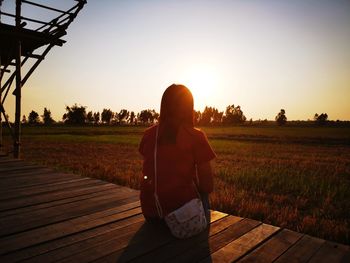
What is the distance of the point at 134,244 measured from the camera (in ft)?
8.15

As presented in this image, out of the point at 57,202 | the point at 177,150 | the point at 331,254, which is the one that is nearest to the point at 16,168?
the point at 57,202

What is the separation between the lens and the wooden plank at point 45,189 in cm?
394

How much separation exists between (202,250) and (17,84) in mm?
7102

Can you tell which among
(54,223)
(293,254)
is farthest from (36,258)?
(293,254)

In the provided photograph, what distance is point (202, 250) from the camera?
2.41m

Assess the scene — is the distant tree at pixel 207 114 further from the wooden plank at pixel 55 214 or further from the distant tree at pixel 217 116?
the wooden plank at pixel 55 214

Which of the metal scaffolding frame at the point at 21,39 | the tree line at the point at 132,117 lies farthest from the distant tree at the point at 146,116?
the metal scaffolding frame at the point at 21,39

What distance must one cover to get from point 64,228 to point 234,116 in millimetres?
144530

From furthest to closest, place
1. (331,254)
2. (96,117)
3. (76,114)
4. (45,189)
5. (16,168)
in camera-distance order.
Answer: (96,117)
(76,114)
(16,168)
(45,189)
(331,254)

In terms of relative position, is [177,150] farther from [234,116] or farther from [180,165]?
[234,116]

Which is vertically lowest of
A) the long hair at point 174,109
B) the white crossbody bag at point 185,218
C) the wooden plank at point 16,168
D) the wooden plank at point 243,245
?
the wooden plank at point 243,245

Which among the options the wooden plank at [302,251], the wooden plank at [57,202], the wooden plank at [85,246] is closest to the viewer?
the wooden plank at [85,246]

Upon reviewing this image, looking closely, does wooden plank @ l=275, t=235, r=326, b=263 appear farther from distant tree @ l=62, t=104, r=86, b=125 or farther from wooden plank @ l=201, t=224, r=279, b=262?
distant tree @ l=62, t=104, r=86, b=125

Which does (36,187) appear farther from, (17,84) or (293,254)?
(17,84)
